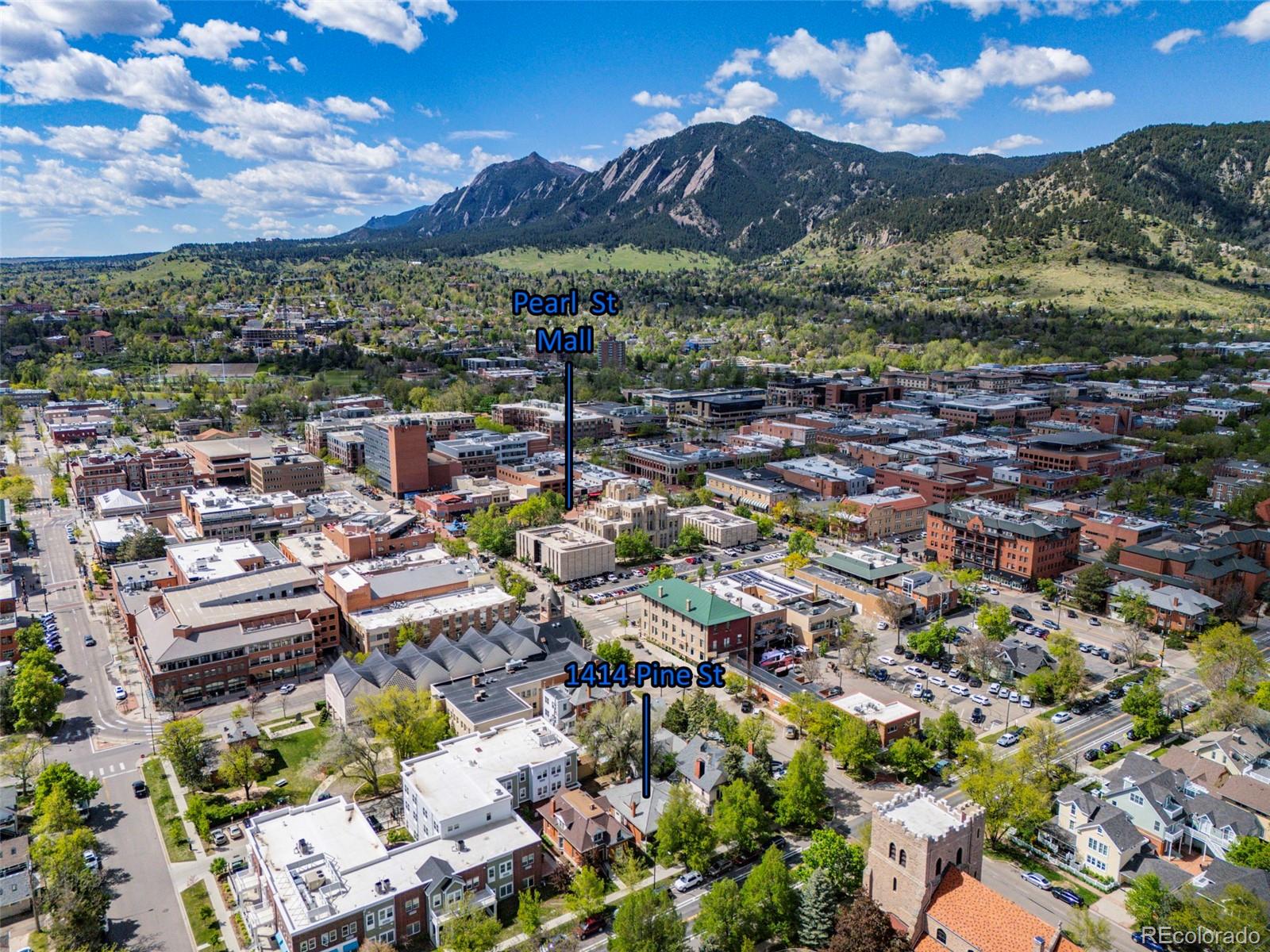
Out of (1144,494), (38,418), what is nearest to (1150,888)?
(1144,494)

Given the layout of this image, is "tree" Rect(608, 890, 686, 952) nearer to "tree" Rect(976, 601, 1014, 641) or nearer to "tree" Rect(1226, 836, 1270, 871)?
"tree" Rect(1226, 836, 1270, 871)

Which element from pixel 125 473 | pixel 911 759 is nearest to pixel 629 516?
pixel 911 759

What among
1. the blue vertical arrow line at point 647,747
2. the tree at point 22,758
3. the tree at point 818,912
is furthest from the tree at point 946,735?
the tree at point 22,758

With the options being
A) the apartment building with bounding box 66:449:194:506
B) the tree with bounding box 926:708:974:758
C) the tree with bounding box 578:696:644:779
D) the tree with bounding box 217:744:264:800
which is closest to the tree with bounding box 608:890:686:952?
the tree with bounding box 578:696:644:779

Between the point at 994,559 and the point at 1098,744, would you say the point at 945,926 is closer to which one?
the point at 1098,744

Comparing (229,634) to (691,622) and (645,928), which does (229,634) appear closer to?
(691,622)

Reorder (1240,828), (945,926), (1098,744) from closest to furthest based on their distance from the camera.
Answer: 1. (945,926)
2. (1240,828)
3. (1098,744)
